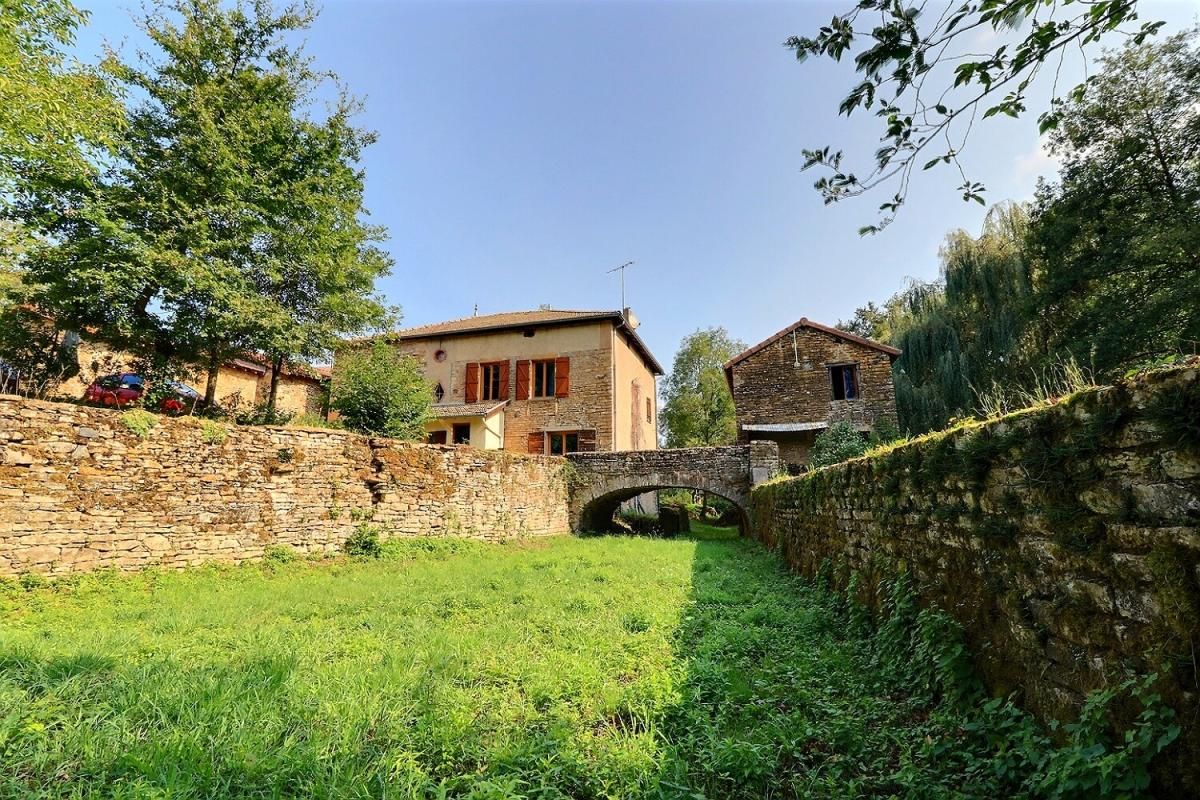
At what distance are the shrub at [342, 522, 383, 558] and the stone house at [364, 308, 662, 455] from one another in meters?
8.37

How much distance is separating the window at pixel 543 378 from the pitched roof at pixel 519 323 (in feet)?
5.10

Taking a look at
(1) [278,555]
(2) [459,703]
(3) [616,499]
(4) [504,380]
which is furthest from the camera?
(4) [504,380]

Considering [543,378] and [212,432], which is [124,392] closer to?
[212,432]

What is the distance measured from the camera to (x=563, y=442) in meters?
19.2

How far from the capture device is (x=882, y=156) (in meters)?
2.43

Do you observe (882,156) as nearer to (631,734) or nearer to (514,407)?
(631,734)

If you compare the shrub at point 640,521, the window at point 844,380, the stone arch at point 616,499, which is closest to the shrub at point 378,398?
the stone arch at point 616,499

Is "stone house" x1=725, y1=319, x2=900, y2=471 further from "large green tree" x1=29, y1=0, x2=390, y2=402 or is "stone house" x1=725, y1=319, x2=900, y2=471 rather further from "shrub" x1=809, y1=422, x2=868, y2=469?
"large green tree" x1=29, y1=0, x2=390, y2=402

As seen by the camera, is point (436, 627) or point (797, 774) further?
point (436, 627)

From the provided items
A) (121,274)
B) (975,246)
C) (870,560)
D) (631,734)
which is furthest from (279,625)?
(975,246)

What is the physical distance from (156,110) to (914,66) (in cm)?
1411

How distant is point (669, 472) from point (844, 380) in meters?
8.19

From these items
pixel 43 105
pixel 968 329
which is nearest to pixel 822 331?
pixel 968 329

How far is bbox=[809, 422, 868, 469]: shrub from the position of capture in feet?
49.2
